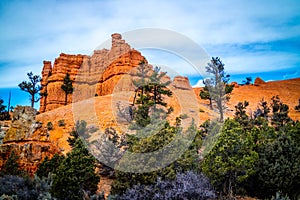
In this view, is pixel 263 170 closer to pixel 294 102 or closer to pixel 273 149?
pixel 273 149

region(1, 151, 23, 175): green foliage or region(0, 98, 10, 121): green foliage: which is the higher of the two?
region(0, 98, 10, 121): green foliage

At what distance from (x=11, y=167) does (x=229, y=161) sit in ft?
38.7

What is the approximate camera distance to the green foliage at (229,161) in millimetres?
11766

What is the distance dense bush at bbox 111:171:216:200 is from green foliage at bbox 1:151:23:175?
7.44 metres

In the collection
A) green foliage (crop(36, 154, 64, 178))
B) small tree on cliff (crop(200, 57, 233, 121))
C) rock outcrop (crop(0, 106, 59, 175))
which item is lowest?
green foliage (crop(36, 154, 64, 178))

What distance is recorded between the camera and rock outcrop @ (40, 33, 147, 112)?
62812mm

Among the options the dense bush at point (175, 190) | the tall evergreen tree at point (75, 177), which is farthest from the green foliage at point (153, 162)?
the tall evergreen tree at point (75, 177)

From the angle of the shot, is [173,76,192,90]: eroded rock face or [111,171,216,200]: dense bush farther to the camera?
[173,76,192,90]: eroded rock face

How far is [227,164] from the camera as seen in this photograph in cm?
1177

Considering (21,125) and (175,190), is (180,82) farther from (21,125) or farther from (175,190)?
(175,190)

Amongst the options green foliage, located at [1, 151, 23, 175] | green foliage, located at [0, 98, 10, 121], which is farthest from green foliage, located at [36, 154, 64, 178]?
green foliage, located at [0, 98, 10, 121]

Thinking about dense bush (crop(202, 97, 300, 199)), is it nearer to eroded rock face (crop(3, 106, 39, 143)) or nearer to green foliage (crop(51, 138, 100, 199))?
green foliage (crop(51, 138, 100, 199))

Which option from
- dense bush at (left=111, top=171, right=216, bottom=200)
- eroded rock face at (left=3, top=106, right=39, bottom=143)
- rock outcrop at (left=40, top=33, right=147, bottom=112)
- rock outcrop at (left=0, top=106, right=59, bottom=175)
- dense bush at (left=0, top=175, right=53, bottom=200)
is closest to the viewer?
dense bush at (left=111, top=171, right=216, bottom=200)

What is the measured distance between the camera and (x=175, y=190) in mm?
10203
